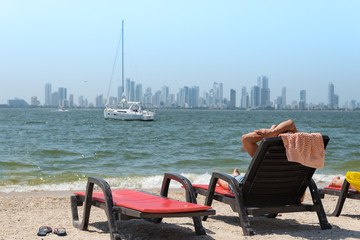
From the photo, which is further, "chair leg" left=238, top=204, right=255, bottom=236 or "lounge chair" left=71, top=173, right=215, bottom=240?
"chair leg" left=238, top=204, right=255, bottom=236

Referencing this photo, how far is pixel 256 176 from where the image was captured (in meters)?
4.49

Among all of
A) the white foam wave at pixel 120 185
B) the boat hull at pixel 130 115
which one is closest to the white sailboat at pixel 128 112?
the boat hull at pixel 130 115

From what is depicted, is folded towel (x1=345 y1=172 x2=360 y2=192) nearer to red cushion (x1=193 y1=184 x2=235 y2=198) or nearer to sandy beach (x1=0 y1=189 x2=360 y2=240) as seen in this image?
sandy beach (x1=0 y1=189 x2=360 y2=240)

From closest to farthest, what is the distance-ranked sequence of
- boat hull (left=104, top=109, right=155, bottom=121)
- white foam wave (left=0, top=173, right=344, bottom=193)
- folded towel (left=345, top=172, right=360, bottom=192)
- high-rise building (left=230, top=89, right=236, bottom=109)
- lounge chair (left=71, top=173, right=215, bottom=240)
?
lounge chair (left=71, top=173, right=215, bottom=240)
folded towel (left=345, top=172, right=360, bottom=192)
white foam wave (left=0, top=173, right=344, bottom=193)
boat hull (left=104, top=109, right=155, bottom=121)
high-rise building (left=230, top=89, right=236, bottom=109)

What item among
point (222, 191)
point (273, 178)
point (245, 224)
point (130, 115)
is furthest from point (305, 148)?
point (130, 115)

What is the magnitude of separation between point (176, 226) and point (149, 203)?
78cm

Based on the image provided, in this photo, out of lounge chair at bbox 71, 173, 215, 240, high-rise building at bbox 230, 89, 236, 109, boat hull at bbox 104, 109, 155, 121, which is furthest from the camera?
high-rise building at bbox 230, 89, 236, 109

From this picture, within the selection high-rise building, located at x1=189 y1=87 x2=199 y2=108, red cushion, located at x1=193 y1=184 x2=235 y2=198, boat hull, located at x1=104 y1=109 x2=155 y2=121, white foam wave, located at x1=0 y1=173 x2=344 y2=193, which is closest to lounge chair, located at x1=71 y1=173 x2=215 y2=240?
red cushion, located at x1=193 y1=184 x2=235 y2=198

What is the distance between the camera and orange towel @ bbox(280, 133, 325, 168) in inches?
170

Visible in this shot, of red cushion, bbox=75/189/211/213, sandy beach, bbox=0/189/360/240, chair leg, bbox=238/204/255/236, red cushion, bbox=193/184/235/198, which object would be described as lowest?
sandy beach, bbox=0/189/360/240

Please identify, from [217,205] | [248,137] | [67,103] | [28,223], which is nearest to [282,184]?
[248,137]

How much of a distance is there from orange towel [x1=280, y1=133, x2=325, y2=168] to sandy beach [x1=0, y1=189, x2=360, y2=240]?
67 centimetres

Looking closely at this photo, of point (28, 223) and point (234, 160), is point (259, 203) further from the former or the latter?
point (234, 160)

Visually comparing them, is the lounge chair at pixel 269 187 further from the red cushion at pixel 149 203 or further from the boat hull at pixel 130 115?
the boat hull at pixel 130 115
